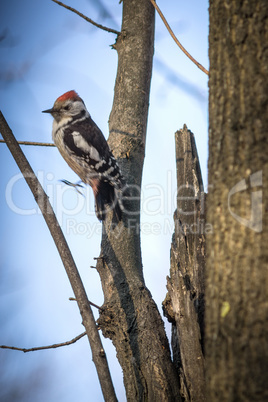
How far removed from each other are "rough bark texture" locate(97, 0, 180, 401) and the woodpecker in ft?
0.58

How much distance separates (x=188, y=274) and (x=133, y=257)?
16.1 inches

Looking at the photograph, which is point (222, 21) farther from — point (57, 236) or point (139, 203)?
point (139, 203)

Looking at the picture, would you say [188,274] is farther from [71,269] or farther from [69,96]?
[69,96]

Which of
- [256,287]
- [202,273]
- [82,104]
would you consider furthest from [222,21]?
[82,104]

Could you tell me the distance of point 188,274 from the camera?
88.6 inches

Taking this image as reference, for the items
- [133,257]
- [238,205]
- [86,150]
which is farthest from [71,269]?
[86,150]

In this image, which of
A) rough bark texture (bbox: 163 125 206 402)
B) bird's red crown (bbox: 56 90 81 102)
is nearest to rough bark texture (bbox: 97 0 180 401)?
rough bark texture (bbox: 163 125 206 402)

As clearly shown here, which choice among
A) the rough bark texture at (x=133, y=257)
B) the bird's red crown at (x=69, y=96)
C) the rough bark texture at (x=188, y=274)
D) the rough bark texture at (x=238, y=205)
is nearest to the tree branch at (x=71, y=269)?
the rough bark texture at (x=133, y=257)

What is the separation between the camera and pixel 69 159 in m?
3.65

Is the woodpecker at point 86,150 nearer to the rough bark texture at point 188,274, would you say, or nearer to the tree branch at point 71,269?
the rough bark texture at point 188,274

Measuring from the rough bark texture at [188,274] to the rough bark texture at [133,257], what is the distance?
0.29 ft

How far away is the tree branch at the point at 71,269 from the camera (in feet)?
5.81

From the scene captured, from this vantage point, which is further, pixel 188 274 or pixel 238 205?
pixel 188 274

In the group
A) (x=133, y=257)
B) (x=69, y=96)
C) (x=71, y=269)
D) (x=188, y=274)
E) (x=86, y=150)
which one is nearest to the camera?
(x=71, y=269)
